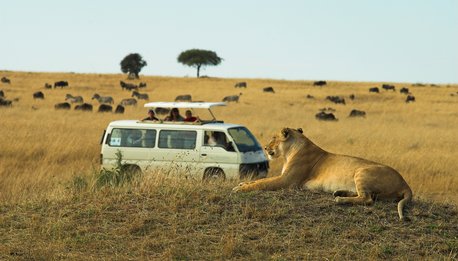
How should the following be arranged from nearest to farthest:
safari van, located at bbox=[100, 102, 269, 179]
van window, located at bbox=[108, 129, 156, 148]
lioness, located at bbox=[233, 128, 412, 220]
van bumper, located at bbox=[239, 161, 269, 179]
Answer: lioness, located at bbox=[233, 128, 412, 220], van bumper, located at bbox=[239, 161, 269, 179], safari van, located at bbox=[100, 102, 269, 179], van window, located at bbox=[108, 129, 156, 148]

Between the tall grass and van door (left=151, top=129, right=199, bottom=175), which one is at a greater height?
van door (left=151, top=129, right=199, bottom=175)

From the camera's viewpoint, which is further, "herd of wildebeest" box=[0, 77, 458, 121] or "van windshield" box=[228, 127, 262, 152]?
"herd of wildebeest" box=[0, 77, 458, 121]

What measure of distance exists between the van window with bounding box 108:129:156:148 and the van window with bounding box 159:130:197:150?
274mm

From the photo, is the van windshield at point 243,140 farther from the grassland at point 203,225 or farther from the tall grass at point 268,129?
the grassland at point 203,225

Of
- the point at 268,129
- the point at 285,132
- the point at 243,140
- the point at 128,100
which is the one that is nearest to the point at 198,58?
the point at 128,100

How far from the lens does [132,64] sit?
91125 mm

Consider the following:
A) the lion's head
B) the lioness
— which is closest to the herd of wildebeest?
the lion's head

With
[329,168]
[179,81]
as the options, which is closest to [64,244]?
[329,168]

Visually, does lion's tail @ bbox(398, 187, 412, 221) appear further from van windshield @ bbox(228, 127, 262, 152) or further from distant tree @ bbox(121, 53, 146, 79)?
distant tree @ bbox(121, 53, 146, 79)

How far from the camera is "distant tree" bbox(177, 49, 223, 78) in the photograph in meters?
97.6

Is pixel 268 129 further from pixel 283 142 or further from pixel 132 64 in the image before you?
pixel 132 64

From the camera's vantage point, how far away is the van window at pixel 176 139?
17.0m

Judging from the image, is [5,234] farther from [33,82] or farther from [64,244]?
[33,82]

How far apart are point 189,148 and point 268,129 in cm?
1649
